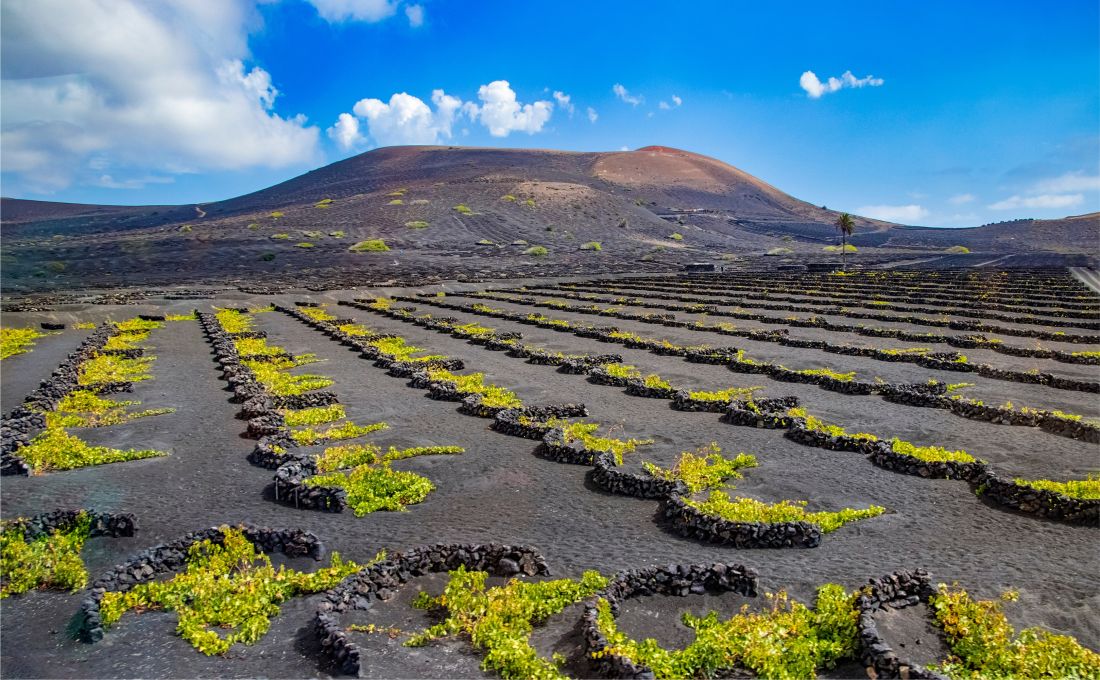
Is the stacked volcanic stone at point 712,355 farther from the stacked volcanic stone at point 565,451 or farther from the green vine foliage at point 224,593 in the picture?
the green vine foliage at point 224,593

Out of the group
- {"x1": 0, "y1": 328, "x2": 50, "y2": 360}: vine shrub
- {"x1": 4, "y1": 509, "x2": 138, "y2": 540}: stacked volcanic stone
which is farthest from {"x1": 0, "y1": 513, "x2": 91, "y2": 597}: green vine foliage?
{"x1": 0, "y1": 328, "x2": 50, "y2": 360}: vine shrub

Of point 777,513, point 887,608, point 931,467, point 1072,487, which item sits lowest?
point 887,608

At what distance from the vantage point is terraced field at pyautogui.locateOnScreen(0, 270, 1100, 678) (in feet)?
33.1

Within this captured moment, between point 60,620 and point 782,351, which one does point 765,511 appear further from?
point 782,351

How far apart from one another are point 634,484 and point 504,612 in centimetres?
626

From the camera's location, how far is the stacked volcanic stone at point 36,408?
18453 millimetres

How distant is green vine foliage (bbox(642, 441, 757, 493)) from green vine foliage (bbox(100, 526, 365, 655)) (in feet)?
26.2

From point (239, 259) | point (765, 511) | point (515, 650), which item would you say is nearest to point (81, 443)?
point (515, 650)

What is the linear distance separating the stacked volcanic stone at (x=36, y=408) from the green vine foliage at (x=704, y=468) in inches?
682

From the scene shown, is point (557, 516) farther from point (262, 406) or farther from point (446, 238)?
point (446, 238)

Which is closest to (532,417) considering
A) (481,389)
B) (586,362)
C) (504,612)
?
(481,389)

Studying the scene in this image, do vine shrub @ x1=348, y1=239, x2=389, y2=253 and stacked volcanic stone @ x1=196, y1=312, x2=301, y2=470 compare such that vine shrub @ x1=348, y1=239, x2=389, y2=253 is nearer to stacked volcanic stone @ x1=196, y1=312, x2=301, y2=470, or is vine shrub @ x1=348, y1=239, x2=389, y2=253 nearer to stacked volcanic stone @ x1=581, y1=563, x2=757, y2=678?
stacked volcanic stone @ x1=196, y1=312, x2=301, y2=470

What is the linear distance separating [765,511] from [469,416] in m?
12.2

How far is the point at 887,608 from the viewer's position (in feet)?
36.0
